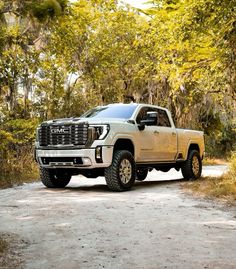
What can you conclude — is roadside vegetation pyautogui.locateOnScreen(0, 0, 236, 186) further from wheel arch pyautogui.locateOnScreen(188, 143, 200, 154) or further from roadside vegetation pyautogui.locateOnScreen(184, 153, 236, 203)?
roadside vegetation pyautogui.locateOnScreen(184, 153, 236, 203)

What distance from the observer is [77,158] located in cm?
1087

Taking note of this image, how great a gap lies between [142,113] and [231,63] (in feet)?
11.1

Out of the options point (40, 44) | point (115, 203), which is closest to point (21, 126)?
point (40, 44)

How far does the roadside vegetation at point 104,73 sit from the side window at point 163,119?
253cm

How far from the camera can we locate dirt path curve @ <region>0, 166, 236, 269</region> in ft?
16.5

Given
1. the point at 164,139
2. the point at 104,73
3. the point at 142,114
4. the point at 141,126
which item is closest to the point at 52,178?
the point at 141,126

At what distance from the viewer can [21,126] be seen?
18.5m

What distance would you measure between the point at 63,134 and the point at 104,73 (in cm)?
1745

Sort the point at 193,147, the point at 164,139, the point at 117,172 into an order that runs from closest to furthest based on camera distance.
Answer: the point at 117,172 → the point at 164,139 → the point at 193,147

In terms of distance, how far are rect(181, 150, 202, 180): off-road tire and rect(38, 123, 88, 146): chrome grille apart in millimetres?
4332

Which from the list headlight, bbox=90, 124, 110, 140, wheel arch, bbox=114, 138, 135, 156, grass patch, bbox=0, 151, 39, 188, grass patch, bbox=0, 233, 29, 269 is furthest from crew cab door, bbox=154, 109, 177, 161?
grass patch, bbox=0, 233, 29, 269

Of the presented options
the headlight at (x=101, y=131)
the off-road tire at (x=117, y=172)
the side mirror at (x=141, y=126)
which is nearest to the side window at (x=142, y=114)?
the side mirror at (x=141, y=126)

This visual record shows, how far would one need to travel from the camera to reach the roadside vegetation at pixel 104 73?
17375 millimetres

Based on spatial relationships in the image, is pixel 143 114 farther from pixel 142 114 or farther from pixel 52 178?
pixel 52 178
